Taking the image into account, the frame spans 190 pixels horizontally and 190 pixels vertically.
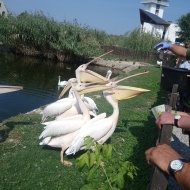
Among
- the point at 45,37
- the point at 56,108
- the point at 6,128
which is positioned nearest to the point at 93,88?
the point at 56,108

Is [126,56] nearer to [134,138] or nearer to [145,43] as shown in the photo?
[145,43]

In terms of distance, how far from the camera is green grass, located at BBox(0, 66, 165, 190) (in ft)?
10.5

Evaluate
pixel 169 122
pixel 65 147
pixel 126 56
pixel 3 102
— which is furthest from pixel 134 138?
pixel 126 56

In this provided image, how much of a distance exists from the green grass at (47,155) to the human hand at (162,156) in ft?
5.57

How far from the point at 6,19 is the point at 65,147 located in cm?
1579

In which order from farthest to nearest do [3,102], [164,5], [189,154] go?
[164,5] → [3,102] → [189,154]

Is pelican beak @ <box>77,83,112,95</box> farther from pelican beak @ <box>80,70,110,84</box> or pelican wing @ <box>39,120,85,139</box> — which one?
pelican beak @ <box>80,70,110,84</box>

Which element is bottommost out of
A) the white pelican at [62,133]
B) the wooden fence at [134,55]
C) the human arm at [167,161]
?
the wooden fence at [134,55]

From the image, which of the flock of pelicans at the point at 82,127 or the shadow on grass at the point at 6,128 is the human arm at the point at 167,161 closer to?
the flock of pelicans at the point at 82,127

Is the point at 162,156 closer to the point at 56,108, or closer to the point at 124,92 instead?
the point at 124,92

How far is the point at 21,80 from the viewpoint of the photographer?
10672 millimetres

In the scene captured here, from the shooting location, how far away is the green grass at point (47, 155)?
10.5 feet

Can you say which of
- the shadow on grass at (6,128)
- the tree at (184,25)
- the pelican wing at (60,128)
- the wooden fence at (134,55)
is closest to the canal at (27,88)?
the shadow on grass at (6,128)

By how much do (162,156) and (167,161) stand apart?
0.13ft
